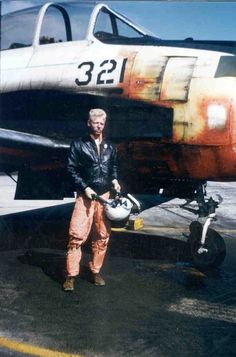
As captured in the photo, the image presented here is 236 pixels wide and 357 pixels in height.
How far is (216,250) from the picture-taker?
16.0 ft

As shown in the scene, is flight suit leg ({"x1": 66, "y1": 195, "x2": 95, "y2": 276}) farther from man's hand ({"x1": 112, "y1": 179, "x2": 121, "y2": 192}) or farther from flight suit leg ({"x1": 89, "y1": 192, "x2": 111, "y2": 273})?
man's hand ({"x1": 112, "y1": 179, "x2": 121, "y2": 192})

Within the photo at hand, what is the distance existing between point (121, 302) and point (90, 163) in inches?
55.6

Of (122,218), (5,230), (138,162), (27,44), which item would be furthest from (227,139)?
(5,230)

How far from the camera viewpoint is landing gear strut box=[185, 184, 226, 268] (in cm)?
487

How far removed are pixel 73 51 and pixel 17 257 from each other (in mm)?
2793

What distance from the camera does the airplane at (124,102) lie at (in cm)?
444

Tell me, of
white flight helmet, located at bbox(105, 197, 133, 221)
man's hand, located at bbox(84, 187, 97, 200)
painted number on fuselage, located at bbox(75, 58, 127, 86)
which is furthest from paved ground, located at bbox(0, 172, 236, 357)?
painted number on fuselage, located at bbox(75, 58, 127, 86)

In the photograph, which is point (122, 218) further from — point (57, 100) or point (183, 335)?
point (57, 100)

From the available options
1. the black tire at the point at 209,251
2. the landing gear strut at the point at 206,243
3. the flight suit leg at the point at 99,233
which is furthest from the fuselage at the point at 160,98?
the flight suit leg at the point at 99,233

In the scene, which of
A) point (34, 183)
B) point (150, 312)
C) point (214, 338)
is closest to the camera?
point (214, 338)

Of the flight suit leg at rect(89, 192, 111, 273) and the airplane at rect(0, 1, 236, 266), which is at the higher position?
the airplane at rect(0, 1, 236, 266)

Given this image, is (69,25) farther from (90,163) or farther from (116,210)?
(116,210)

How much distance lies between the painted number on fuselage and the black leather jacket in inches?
38.5

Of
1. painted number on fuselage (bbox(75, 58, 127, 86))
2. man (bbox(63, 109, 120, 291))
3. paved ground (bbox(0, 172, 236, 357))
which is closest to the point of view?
paved ground (bbox(0, 172, 236, 357))
